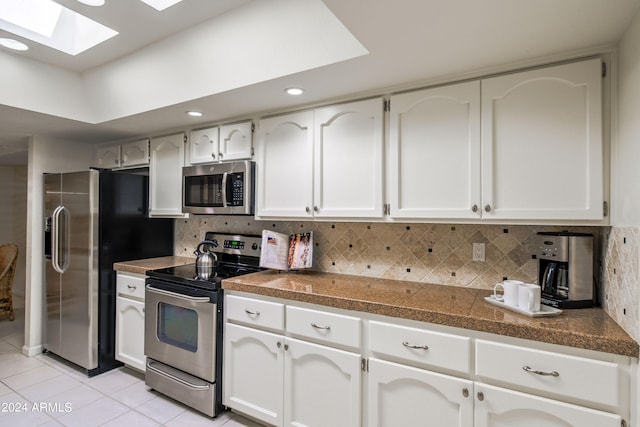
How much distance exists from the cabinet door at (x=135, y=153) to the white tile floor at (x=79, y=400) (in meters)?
1.81

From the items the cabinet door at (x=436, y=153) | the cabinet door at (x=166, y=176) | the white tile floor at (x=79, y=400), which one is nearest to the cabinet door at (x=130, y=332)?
the white tile floor at (x=79, y=400)

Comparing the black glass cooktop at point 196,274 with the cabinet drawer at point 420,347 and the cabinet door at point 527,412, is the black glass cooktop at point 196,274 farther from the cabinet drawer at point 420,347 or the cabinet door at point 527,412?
the cabinet door at point 527,412

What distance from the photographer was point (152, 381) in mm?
2404

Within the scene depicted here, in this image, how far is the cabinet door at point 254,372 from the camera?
1910 millimetres

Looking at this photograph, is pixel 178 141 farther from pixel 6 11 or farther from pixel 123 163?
pixel 6 11

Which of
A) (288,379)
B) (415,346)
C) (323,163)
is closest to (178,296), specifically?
(288,379)

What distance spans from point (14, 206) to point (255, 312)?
5.23 meters

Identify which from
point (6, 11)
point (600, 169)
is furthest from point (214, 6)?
point (600, 169)

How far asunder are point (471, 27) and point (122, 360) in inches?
128

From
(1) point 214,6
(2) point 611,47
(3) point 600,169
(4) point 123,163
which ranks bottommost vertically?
(3) point 600,169

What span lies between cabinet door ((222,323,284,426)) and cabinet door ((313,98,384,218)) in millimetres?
835

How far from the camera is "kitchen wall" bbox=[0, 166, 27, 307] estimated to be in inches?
196

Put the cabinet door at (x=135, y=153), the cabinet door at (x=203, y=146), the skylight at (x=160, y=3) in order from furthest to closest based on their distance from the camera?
the cabinet door at (x=135, y=153) < the cabinet door at (x=203, y=146) < the skylight at (x=160, y=3)

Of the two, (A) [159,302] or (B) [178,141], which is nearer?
(A) [159,302]
